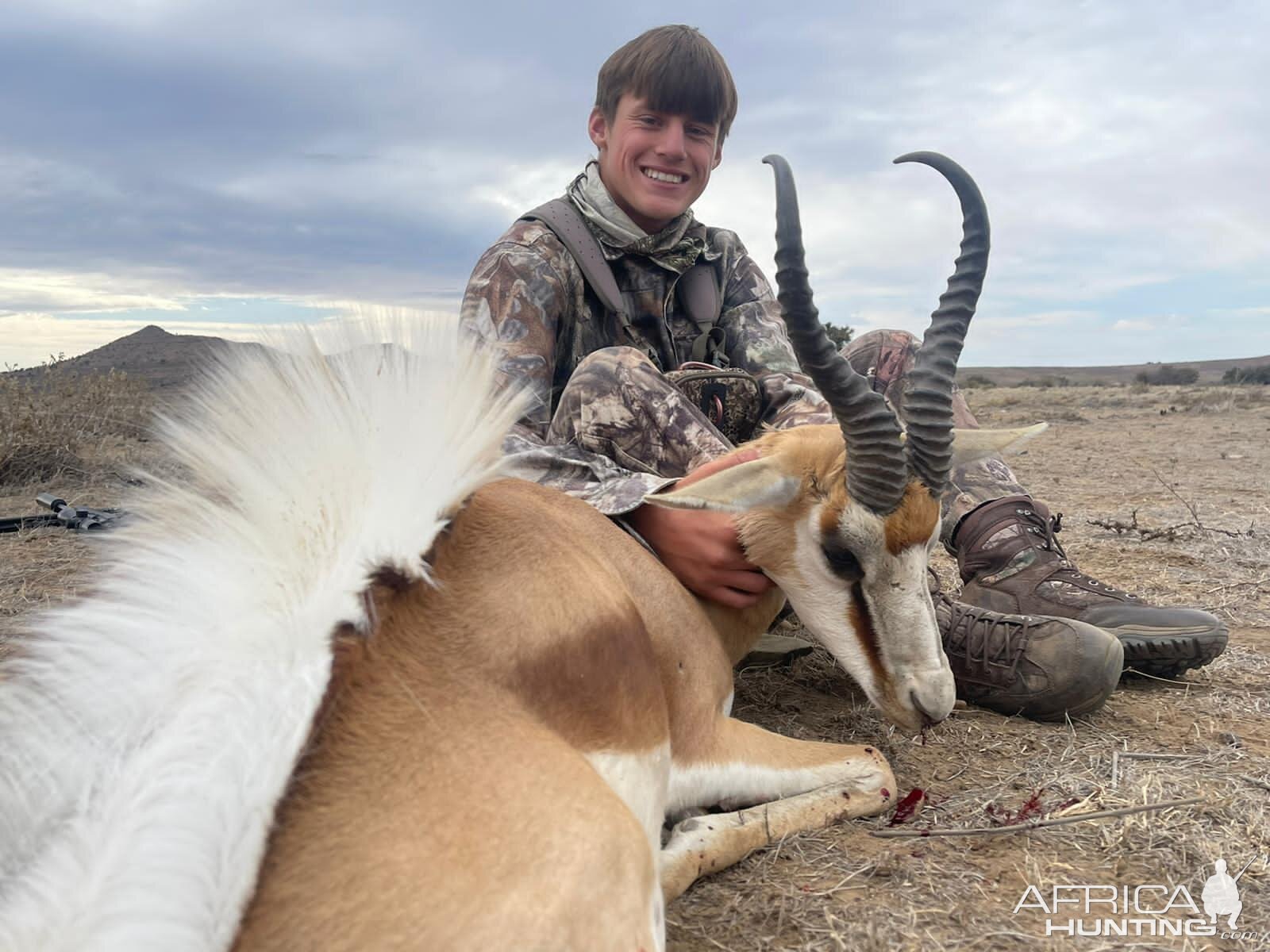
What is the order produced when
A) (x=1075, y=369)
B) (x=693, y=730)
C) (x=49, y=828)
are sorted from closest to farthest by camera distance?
(x=49, y=828)
(x=693, y=730)
(x=1075, y=369)

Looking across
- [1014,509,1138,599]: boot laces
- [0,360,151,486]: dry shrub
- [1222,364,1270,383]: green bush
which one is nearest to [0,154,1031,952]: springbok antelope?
[1014,509,1138,599]: boot laces

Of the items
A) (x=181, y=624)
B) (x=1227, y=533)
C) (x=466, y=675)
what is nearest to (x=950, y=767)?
(x=466, y=675)

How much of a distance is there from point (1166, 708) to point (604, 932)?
3.15m

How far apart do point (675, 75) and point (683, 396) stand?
1.94 m

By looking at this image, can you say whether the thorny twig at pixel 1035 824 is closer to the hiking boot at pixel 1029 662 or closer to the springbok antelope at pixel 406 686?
the springbok antelope at pixel 406 686

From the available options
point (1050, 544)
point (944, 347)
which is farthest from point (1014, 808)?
point (1050, 544)

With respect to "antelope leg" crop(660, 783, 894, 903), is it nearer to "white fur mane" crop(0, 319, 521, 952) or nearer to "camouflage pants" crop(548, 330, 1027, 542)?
"white fur mane" crop(0, 319, 521, 952)

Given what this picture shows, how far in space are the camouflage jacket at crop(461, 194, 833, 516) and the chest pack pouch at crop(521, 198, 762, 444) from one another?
0.05m

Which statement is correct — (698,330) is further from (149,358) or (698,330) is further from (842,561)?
(149,358)

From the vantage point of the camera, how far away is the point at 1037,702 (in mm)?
3613

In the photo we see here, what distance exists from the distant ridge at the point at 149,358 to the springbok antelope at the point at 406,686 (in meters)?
0.15

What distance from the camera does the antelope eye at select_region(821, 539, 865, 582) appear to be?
3076mm

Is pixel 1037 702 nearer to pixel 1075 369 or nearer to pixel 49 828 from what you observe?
pixel 49 828

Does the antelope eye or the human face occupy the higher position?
the human face
